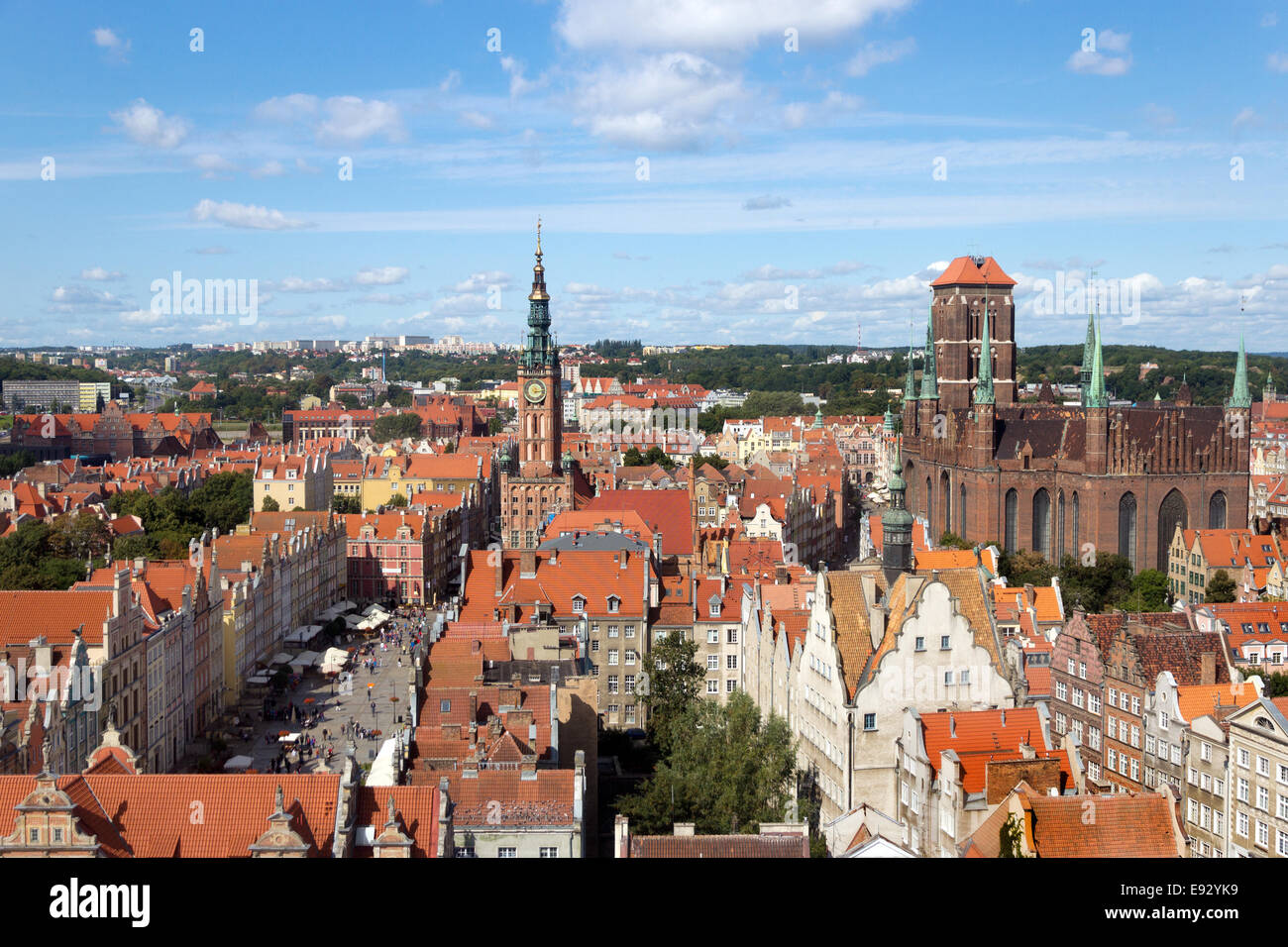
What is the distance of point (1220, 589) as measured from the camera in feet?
229

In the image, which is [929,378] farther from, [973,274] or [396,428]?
[396,428]

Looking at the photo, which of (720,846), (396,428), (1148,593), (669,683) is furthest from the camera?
(396,428)

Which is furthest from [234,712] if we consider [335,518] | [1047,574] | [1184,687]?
[1047,574]

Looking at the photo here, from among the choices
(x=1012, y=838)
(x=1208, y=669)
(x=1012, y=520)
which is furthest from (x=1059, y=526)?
(x=1012, y=838)

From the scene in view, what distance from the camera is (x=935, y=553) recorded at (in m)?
60.2

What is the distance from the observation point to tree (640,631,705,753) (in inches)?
1617

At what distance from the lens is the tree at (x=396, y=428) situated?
185 meters

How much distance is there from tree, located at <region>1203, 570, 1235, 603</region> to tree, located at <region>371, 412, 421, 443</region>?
130 meters

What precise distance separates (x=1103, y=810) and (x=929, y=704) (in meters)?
10.3

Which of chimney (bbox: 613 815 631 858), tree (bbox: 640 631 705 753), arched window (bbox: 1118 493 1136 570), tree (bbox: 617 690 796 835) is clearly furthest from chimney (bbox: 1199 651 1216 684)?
arched window (bbox: 1118 493 1136 570)

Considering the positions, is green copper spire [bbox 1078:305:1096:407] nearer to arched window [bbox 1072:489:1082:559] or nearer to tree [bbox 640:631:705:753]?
arched window [bbox 1072:489:1082:559]

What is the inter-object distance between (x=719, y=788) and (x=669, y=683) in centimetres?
1094

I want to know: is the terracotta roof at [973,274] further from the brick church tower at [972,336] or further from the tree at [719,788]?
the tree at [719,788]
